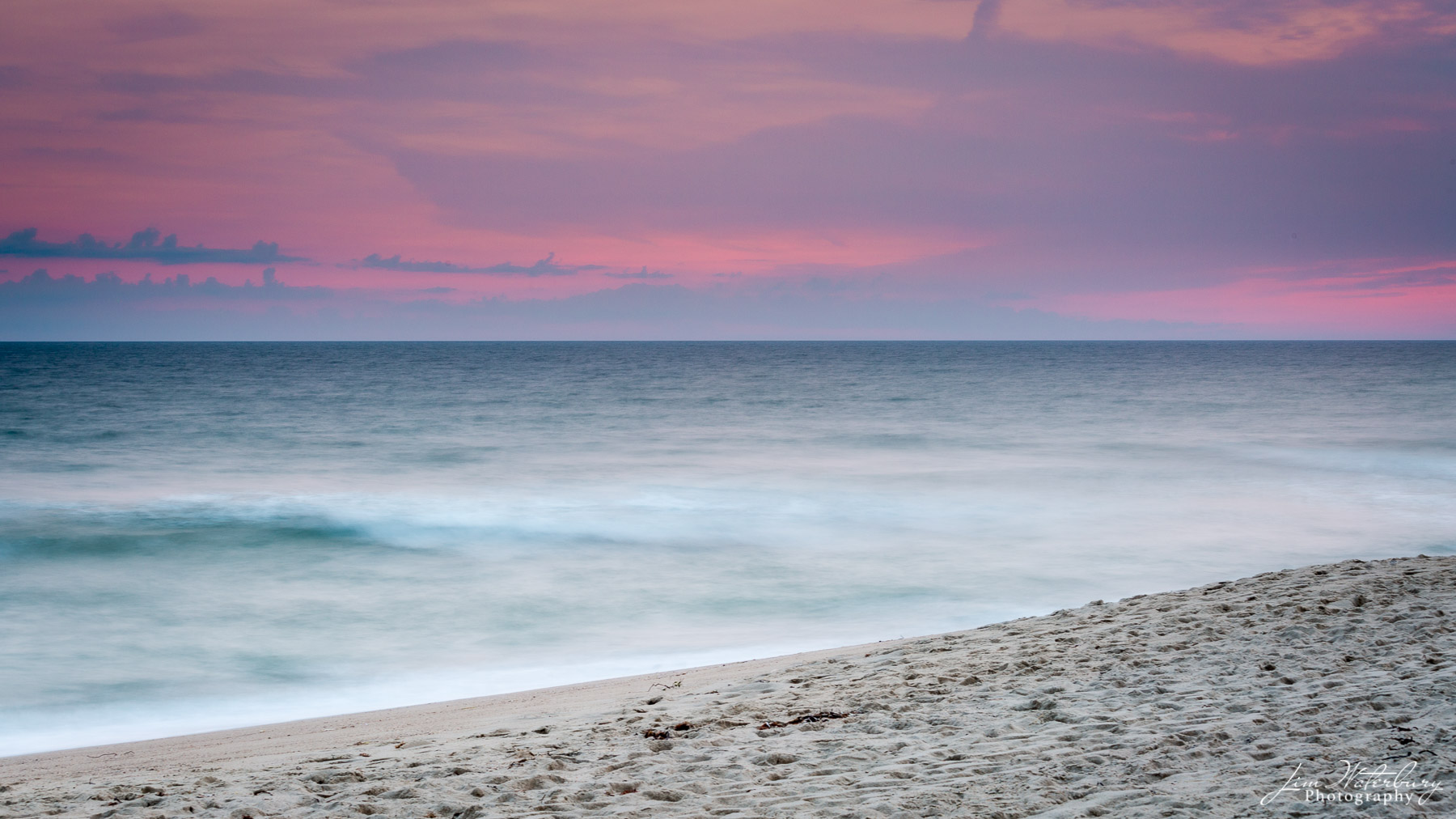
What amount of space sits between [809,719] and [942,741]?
83cm

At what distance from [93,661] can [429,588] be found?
3741 millimetres

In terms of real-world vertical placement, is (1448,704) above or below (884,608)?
above

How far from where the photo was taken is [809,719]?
211 inches

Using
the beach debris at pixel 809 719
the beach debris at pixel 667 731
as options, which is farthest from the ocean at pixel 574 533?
the beach debris at pixel 809 719

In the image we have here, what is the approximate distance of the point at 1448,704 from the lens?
179 inches

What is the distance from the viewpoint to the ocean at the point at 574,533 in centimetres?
948

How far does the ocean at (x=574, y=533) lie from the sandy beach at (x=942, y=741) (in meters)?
2.68

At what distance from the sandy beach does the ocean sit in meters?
2.68

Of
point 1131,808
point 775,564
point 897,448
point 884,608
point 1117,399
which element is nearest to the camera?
point 1131,808

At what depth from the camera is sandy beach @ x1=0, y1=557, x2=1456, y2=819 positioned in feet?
13.3

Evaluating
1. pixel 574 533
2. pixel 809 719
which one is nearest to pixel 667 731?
pixel 809 719

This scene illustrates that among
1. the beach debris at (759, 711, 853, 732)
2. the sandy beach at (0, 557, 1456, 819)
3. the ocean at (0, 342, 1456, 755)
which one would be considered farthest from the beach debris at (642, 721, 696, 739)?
the ocean at (0, 342, 1456, 755)

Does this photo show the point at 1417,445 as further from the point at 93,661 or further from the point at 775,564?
the point at 93,661

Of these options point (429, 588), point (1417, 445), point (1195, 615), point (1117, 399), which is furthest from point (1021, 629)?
point (1117, 399)
